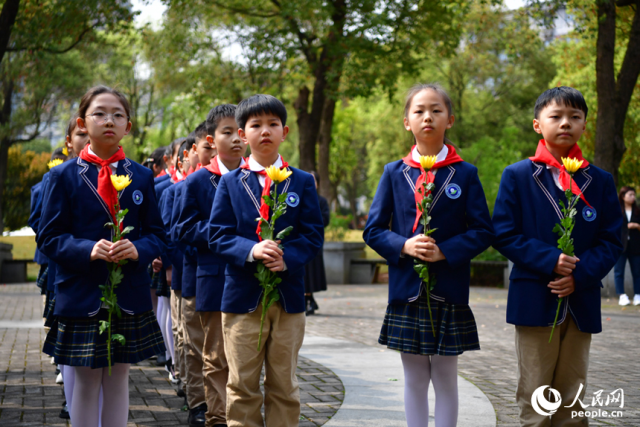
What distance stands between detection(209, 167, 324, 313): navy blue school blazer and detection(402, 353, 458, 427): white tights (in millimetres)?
715

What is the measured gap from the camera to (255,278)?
3.56 m

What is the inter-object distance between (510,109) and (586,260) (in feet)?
108

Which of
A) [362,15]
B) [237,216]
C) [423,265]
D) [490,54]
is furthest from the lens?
[490,54]

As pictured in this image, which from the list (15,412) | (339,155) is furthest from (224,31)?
(339,155)

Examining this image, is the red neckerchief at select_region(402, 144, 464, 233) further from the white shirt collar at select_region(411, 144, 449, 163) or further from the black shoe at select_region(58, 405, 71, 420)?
the black shoe at select_region(58, 405, 71, 420)

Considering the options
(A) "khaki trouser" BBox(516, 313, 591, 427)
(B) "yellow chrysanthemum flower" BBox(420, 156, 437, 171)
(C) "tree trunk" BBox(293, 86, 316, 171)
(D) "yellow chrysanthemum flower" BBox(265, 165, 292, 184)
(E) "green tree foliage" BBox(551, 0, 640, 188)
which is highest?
(E) "green tree foliage" BBox(551, 0, 640, 188)

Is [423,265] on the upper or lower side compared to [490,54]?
lower

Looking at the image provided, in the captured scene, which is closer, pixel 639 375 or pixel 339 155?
pixel 639 375

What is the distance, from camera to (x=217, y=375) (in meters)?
4.27

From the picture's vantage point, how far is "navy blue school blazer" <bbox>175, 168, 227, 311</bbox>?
4.19 metres

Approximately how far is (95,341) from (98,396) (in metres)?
0.36

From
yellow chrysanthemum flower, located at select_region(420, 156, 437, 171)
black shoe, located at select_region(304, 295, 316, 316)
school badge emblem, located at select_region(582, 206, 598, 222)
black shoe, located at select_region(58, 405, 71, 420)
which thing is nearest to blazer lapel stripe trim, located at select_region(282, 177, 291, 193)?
yellow chrysanthemum flower, located at select_region(420, 156, 437, 171)

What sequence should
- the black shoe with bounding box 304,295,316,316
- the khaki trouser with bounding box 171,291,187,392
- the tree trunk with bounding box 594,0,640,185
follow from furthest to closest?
the tree trunk with bounding box 594,0,640,185, the black shoe with bounding box 304,295,316,316, the khaki trouser with bounding box 171,291,187,392

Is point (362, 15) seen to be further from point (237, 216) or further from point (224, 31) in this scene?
point (237, 216)
